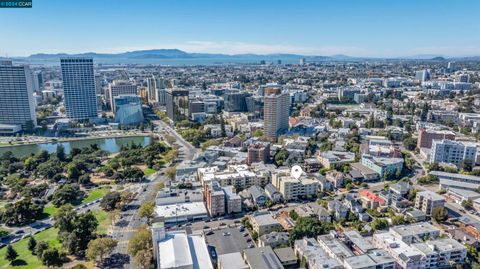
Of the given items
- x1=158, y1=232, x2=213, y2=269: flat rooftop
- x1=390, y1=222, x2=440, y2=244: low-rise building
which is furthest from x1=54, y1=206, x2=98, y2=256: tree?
x1=390, y1=222, x2=440, y2=244: low-rise building

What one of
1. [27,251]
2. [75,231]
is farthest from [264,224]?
[27,251]

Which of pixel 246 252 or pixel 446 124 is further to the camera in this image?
pixel 446 124

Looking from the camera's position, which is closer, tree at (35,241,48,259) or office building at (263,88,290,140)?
tree at (35,241,48,259)

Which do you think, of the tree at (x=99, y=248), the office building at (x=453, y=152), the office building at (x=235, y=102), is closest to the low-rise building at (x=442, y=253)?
the tree at (x=99, y=248)

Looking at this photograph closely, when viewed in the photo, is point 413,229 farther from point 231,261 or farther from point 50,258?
point 50,258

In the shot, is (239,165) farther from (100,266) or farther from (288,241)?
(100,266)

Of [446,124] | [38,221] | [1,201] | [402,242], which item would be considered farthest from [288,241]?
[446,124]

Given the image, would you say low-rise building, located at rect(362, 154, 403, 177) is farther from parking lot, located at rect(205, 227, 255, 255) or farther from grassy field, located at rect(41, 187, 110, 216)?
grassy field, located at rect(41, 187, 110, 216)
